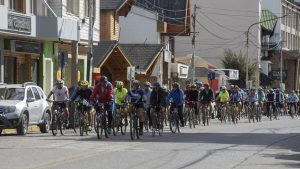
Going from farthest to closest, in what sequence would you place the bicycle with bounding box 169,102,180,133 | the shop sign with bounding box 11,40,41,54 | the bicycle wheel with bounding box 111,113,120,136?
the shop sign with bounding box 11,40,41,54 < the bicycle with bounding box 169,102,180,133 < the bicycle wheel with bounding box 111,113,120,136

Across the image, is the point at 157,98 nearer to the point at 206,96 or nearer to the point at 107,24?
the point at 206,96

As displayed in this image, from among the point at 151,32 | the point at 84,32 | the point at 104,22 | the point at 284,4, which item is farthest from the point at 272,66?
the point at 84,32

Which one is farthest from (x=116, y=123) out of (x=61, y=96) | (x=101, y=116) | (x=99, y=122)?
(x=99, y=122)

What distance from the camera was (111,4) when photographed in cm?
5172

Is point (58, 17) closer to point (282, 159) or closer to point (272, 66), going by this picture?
point (282, 159)

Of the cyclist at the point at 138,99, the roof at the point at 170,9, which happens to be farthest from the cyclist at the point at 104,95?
the roof at the point at 170,9

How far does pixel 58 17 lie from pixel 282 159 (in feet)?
70.2

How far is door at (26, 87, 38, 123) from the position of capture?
26356 mm

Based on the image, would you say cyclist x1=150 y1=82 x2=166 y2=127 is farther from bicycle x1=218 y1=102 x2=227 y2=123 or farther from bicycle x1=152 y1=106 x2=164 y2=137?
bicycle x1=218 y1=102 x2=227 y2=123

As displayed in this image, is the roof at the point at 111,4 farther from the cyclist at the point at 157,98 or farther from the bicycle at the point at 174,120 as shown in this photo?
the cyclist at the point at 157,98

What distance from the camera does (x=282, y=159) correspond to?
17.9 metres

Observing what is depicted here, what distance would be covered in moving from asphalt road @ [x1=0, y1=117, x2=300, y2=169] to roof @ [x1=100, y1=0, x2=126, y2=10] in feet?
88.5

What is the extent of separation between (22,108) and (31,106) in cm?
92

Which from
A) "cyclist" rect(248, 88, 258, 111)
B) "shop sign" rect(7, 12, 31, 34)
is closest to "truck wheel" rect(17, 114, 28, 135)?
"shop sign" rect(7, 12, 31, 34)
